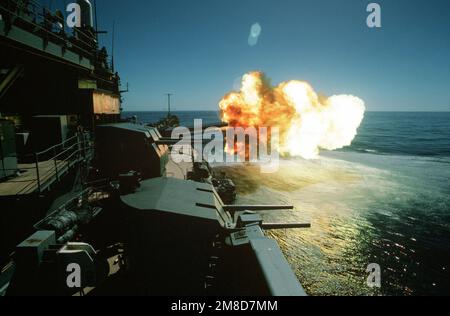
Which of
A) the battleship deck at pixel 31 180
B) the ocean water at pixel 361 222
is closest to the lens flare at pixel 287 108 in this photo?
the ocean water at pixel 361 222

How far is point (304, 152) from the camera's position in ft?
180

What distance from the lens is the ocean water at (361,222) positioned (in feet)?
44.5

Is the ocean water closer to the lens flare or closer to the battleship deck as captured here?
the lens flare

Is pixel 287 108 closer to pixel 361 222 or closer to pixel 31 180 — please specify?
pixel 361 222

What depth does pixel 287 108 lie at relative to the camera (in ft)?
72.6

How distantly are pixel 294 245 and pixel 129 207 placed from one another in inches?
529

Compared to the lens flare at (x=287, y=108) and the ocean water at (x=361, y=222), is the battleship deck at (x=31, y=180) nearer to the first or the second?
the ocean water at (x=361, y=222)

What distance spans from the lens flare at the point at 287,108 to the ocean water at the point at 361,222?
23.8ft

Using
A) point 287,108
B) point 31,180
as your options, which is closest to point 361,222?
point 287,108

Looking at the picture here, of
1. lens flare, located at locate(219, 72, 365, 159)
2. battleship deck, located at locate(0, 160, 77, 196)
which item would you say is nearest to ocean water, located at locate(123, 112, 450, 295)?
lens flare, located at locate(219, 72, 365, 159)

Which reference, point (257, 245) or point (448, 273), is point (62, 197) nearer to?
point (257, 245)

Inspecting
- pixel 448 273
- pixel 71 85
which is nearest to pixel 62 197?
pixel 71 85

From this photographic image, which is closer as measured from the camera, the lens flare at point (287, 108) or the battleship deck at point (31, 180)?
the battleship deck at point (31, 180)

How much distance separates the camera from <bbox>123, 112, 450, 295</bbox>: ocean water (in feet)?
44.5
